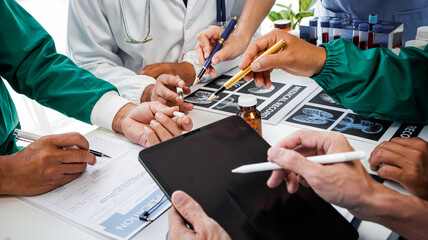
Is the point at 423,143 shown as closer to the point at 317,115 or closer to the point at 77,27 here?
the point at 317,115

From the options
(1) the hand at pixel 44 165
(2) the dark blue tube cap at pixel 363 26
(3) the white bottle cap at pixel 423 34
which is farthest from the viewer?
(2) the dark blue tube cap at pixel 363 26

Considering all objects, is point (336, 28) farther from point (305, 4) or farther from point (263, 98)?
point (305, 4)

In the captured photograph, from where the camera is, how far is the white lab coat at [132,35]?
1.31 metres

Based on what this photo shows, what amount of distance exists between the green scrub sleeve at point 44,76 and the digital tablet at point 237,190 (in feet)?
1.80

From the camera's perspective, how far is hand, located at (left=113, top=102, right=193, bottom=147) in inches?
37.1

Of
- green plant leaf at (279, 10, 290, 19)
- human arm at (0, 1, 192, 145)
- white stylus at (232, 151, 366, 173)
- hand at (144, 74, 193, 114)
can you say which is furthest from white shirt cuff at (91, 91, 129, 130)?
green plant leaf at (279, 10, 290, 19)

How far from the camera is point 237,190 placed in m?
0.63

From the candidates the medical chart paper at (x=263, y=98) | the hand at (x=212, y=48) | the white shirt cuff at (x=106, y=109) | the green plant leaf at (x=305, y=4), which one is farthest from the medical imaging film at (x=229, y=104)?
the green plant leaf at (x=305, y=4)

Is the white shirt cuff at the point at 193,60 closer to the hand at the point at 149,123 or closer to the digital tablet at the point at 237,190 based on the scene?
the hand at the point at 149,123

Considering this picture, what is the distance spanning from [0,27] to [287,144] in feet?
3.15

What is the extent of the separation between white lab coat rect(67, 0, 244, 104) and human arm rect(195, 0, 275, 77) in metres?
0.12

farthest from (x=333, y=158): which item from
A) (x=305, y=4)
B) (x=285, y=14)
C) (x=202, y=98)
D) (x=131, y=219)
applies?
(x=305, y=4)

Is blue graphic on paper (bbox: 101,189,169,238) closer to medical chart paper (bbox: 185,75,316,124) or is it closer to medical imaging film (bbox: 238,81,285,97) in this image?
medical chart paper (bbox: 185,75,316,124)

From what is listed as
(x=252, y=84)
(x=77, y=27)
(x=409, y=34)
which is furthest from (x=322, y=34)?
(x=77, y=27)
